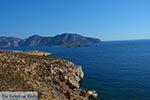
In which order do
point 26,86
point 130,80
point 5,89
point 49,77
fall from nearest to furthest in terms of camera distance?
point 5,89
point 26,86
point 49,77
point 130,80

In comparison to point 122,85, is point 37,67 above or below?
above

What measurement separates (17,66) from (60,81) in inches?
396

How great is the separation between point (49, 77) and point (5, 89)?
2158 centimetres

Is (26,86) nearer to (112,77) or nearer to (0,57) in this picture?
(0,57)

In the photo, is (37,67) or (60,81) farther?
(37,67)

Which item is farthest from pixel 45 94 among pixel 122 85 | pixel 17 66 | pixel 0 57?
pixel 122 85

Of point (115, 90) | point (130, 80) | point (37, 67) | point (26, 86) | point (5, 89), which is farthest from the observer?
point (130, 80)

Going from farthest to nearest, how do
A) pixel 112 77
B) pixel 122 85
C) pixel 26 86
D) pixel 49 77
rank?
pixel 112 77
pixel 122 85
pixel 49 77
pixel 26 86

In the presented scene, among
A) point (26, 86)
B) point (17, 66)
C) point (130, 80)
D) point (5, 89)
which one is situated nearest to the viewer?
point (5, 89)

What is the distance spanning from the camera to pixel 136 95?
6981 centimetres

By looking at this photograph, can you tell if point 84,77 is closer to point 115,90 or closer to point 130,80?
point 130,80

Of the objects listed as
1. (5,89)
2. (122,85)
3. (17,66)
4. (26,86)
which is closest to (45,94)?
(26,86)

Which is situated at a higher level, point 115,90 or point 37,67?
point 37,67

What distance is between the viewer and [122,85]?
271 ft
